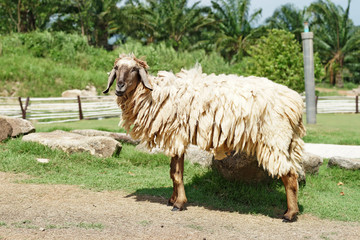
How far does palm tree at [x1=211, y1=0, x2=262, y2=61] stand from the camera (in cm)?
4134

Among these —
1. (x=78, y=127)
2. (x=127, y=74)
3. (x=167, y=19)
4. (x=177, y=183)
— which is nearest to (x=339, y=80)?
(x=167, y=19)

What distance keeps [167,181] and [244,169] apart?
4.66 ft

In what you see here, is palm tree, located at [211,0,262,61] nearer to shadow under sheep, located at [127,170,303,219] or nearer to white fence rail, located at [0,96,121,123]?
white fence rail, located at [0,96,121,123]

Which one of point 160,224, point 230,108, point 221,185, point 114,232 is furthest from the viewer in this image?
point 221,185

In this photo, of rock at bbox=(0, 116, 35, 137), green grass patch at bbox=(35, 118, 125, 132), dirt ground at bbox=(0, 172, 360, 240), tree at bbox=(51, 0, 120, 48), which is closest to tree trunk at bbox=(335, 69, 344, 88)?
tree at bbox=(51, 0, 120, 48)

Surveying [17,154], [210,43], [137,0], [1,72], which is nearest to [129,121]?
[17,154]

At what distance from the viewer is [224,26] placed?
42.3 metres

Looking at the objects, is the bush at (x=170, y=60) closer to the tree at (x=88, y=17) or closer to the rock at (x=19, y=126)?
the tree at (x=88, y=17)

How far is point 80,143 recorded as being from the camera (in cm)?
788

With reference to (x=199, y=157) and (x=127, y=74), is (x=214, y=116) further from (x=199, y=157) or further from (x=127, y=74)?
(x=199, y=157)

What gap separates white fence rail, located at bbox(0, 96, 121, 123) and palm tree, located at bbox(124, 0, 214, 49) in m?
17.4

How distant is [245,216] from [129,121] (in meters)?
2.16

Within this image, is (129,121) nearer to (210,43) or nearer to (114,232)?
(114,232)

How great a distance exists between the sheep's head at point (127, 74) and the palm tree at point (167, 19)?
3258 centimetres
